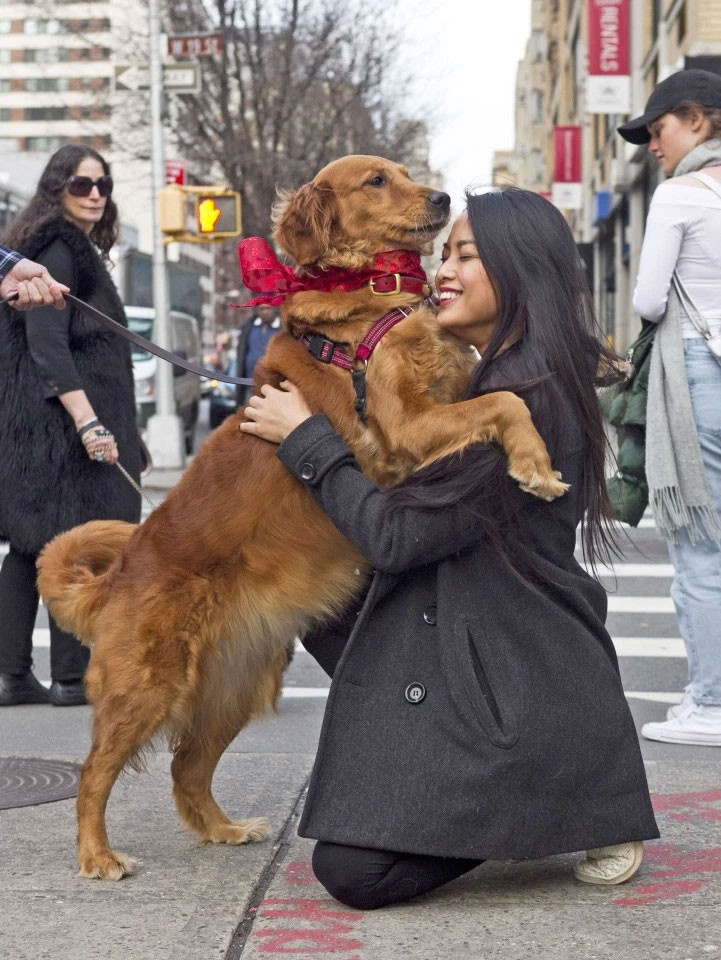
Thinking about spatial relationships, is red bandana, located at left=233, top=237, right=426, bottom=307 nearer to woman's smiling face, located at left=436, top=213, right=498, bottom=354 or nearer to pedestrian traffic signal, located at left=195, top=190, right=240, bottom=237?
woman's smiling face, located at left=436, top=213, right=498, bottom=354

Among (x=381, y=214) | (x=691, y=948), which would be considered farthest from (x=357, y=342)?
(x=691, y=948)

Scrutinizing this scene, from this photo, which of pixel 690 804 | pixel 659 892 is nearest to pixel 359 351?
pixel 659 892

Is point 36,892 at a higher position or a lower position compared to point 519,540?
lower

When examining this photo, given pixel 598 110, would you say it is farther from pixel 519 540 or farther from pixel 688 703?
pixel 519 540

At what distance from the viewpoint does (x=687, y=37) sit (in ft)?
59.3

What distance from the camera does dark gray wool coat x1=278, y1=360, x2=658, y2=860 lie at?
318cm

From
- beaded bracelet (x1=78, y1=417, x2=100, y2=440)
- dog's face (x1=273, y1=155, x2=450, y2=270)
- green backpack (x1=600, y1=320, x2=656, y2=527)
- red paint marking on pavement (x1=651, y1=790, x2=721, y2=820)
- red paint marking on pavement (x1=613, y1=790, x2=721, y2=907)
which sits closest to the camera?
red paint marking on pavement (x1=613, y1=790, x2=721, y2=907)

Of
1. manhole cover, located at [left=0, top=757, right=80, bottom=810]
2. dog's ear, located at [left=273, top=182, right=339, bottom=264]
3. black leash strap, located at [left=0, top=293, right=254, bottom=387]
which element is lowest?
manhole cover, located at [left=0, top=757, right=80, bottom=810]

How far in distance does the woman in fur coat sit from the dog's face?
69.8 inches

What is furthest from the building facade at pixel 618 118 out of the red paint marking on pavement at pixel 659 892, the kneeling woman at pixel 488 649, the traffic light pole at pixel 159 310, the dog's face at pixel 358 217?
the traffic light pole at pixel 159 310

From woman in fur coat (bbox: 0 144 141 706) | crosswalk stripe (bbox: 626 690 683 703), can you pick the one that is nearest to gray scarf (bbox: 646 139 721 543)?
crosswalk stripe (bbox: 626 690 683 703)

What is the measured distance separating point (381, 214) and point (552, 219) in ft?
2.05

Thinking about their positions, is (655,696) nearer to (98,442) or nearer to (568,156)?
(98,442)

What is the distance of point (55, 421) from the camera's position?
5.52m
